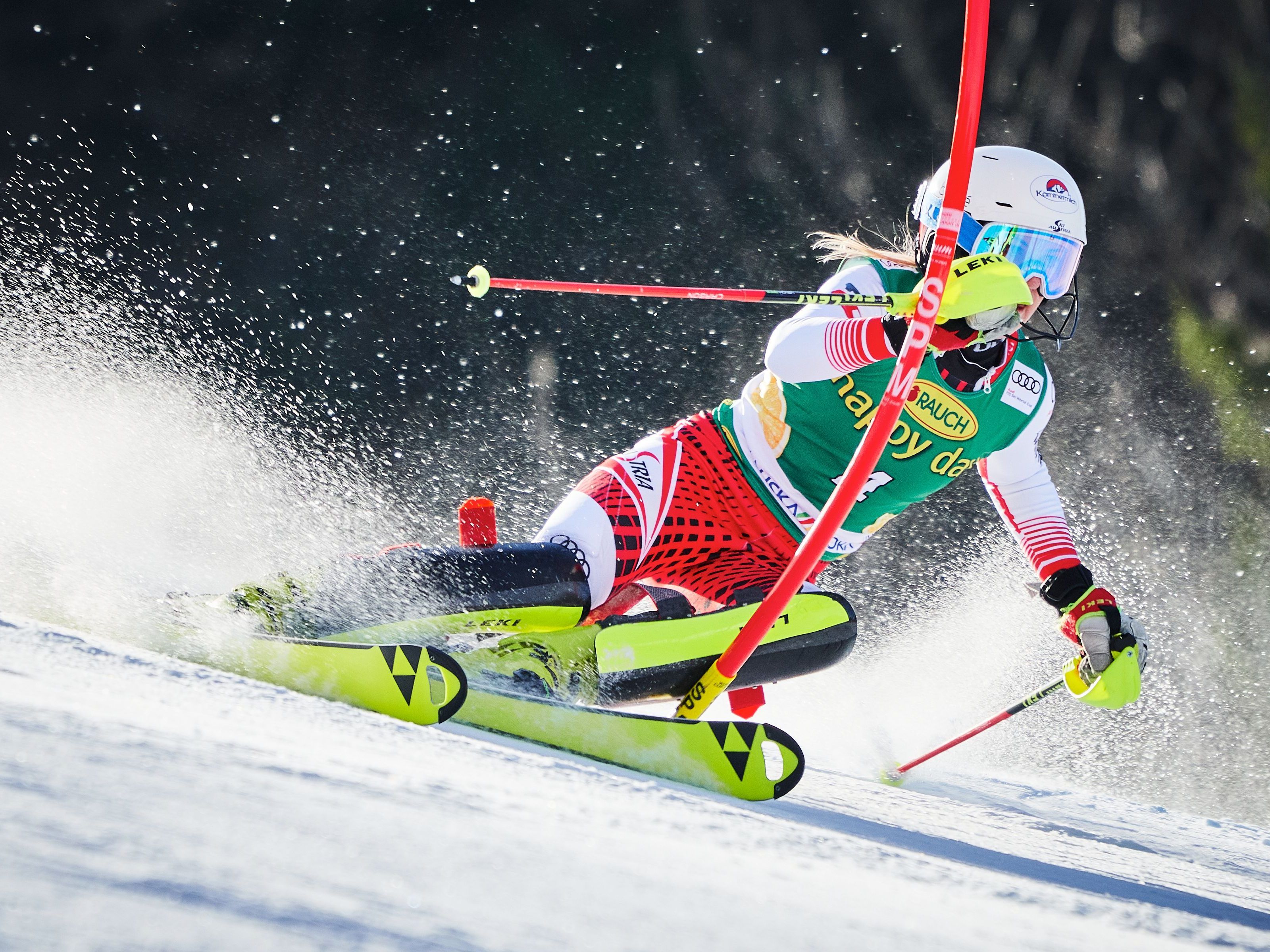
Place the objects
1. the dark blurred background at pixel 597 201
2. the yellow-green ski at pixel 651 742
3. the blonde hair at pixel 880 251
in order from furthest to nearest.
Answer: the dark blurred background at pixel 597 201
the blonde hair at pixel 880 251
the yellow-green ski at pixel 651 742

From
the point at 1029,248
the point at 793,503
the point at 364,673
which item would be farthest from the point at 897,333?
the point at 364,673

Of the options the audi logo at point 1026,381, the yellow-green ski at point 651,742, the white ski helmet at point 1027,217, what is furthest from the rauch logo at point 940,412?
the yellow-green ski at point 651,742

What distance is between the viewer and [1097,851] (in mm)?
1644

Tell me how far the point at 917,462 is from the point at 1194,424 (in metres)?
3.25

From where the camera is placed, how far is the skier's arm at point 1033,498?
7.16ft

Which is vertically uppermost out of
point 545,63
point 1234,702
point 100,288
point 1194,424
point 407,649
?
point 545,63

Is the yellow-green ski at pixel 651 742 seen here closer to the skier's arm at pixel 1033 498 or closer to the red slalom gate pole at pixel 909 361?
the red slalom gate pole at pixel 909 361

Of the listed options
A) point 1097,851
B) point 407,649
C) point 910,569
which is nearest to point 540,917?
point 407,649

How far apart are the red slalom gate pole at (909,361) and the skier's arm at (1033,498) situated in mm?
695

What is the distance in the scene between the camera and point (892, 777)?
8.04ft

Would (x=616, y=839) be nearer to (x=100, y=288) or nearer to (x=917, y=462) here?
(x=917, y=462)

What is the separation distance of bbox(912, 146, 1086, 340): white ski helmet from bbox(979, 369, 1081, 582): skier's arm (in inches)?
12.6

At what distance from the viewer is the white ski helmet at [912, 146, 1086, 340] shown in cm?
189

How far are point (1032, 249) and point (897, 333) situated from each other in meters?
0.39
